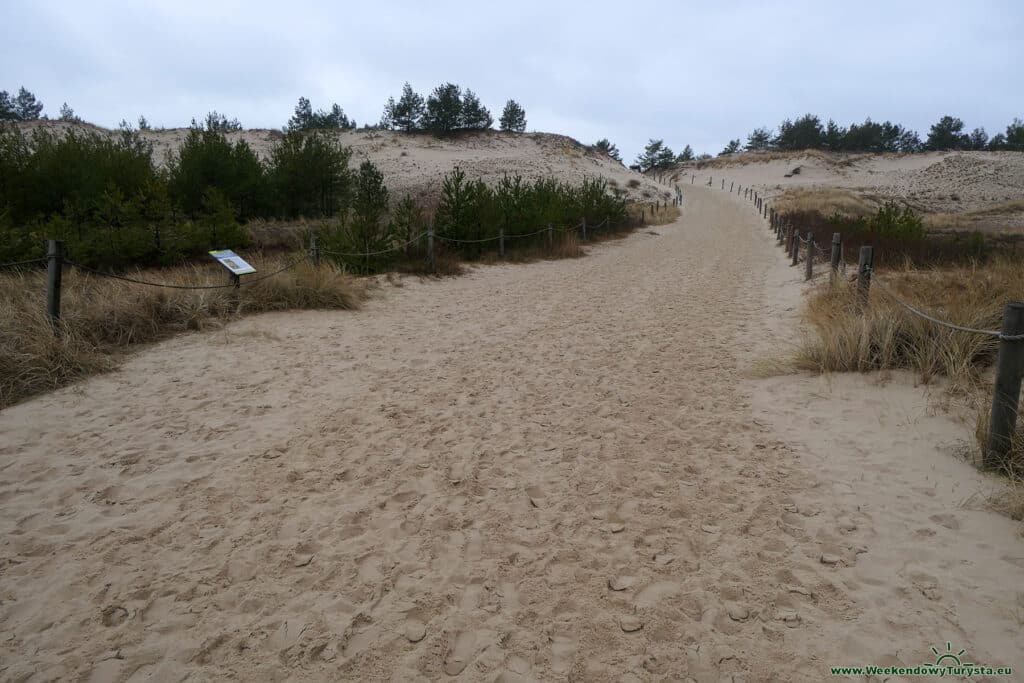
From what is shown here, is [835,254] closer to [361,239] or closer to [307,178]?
[361,239]

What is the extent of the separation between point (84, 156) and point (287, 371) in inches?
696

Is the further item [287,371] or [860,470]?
[287,371]

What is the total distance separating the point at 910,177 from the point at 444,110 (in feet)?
147

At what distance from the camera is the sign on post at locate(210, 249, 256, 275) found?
27.2ft

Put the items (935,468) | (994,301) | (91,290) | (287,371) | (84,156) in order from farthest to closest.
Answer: (84,156) < (91,290) < (287,371) < (994,301) < (935,468)

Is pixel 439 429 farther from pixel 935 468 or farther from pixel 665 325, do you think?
pixel 665 325

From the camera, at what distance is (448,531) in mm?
3383

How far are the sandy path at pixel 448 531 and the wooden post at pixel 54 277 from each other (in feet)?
3.17

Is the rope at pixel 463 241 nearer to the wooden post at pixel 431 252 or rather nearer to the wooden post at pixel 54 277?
the wooden post at pixel 431 252

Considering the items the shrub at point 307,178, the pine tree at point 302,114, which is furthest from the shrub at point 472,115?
the shrub at point 307,178

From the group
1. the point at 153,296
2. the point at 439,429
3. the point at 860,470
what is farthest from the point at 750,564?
the point at 153,296

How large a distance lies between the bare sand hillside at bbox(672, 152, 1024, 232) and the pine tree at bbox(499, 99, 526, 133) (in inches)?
929

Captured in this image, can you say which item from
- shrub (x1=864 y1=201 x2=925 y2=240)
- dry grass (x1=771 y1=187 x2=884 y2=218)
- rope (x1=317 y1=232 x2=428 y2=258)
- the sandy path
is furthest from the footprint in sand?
dry grass (x1=771 y1=187 x2=884 y2=218)

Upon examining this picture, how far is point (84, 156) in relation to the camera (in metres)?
18.2
